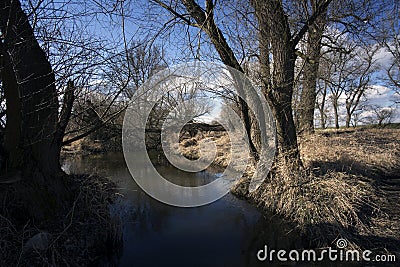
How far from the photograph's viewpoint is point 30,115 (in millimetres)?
3355

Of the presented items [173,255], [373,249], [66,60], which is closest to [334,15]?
[373,249]

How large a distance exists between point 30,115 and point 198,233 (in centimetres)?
332

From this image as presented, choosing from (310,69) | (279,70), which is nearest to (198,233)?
(279,70)

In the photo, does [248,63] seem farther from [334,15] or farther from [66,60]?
[66,60]

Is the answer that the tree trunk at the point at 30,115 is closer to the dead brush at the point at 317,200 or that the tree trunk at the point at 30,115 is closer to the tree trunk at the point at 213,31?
the tree trunk at the point at 213,31

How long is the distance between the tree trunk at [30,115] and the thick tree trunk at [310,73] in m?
4.76

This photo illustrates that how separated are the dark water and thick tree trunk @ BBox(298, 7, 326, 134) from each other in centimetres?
287

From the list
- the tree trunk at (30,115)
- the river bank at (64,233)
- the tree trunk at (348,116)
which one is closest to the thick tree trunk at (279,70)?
the river bank at (64,233)

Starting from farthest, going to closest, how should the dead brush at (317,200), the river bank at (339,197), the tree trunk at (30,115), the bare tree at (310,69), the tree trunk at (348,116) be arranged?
the tree trunk at (348,116) < the bare tree at (310,69) < the dead brush at (317,200) < the river bank at (339,197) < the tree trunk at (30,115)

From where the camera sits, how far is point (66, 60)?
321 cm

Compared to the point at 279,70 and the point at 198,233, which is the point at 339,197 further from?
the point at 279,70

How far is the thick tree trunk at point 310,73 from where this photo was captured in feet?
16.8

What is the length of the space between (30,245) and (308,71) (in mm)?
6060

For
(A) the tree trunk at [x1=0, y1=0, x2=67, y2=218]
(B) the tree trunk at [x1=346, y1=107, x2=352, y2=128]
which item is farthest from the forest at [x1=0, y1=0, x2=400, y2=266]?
(B) the tree trunk at [x1=346, y1=107, x2=352, y2=128]
